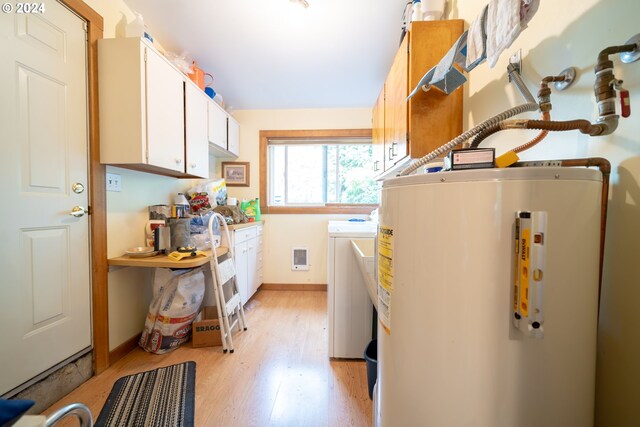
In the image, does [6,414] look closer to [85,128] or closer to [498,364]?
[498,364]

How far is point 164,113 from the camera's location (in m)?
1.70

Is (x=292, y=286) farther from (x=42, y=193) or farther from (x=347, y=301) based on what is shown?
(x=42, y=193)

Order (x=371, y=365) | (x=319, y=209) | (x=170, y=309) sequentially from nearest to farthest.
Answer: (x=371, y=365), (x=170, y=309), (x=319, y=209)

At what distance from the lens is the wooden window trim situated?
121 inches

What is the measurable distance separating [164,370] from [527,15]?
2317 millimetres

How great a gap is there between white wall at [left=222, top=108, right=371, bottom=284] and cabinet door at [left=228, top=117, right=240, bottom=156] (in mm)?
78

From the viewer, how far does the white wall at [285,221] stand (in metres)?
3.09

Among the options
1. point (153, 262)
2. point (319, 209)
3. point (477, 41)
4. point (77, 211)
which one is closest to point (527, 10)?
point (477, 41)

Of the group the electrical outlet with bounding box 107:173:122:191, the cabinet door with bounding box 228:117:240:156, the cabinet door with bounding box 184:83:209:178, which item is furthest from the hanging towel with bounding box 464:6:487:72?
the cabinet door with bounding box 228:117:240:156

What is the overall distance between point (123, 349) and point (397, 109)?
2.43m

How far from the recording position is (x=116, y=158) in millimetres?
1505

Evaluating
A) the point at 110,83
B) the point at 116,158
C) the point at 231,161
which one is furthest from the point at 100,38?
the point at 231,161

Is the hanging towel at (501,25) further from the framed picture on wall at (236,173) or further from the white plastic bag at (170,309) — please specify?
the framed picture on wall at (236,173)

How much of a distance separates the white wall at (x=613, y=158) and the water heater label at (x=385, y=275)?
0.53 m
